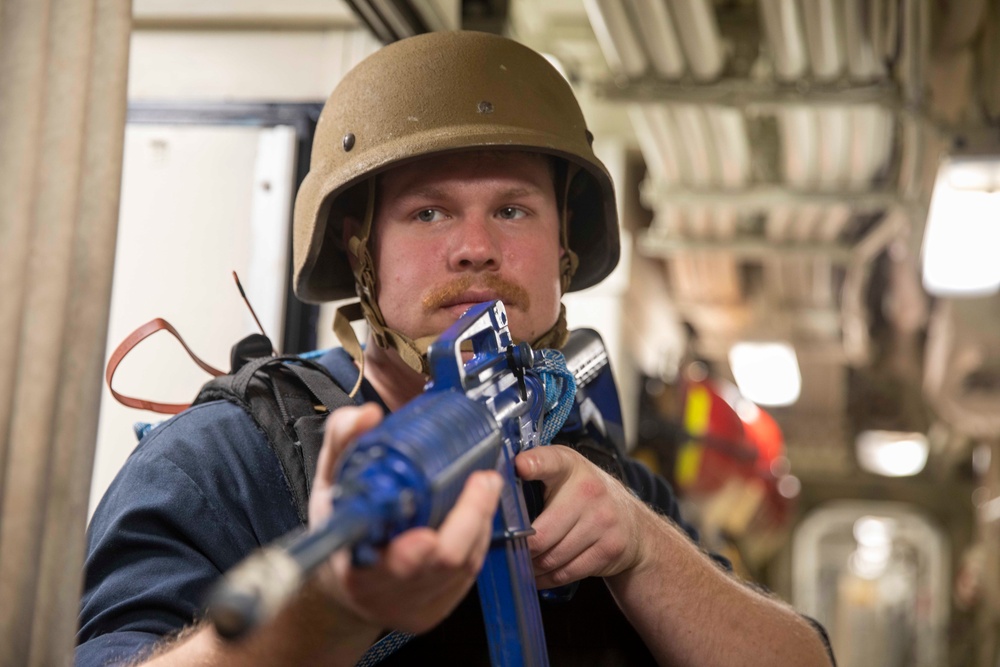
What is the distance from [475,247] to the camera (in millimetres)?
1640

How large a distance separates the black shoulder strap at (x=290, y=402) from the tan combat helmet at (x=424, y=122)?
15 centimetres

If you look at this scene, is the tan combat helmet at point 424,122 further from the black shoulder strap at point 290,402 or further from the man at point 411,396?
the black shoulder strap at point 290,402

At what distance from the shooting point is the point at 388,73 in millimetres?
1780

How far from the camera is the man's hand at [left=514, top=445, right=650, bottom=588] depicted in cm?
123

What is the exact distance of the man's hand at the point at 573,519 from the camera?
123 cm

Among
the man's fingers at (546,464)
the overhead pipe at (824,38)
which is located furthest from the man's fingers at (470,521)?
the overhead pipe at (824,38)

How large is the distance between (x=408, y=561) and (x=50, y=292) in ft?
1.27

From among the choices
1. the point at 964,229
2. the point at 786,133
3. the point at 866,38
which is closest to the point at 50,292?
the point at 866,38

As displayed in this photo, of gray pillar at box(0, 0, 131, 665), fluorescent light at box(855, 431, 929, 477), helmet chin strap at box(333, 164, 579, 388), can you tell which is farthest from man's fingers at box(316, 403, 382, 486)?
fluorescent light at box(855, 431, 929, 477)

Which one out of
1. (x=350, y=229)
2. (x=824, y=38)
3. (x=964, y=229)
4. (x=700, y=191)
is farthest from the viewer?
(x=700, y=191)

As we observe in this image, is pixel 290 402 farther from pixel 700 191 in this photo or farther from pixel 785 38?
pixel 700 191

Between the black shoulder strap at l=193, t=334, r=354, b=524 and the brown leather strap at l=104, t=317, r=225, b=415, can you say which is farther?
the brown leather strap at l=104, t=317, r=225, b=415

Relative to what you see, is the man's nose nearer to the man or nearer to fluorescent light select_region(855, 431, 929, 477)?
the man

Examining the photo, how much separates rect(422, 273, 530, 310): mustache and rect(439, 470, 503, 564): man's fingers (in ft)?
2.36
